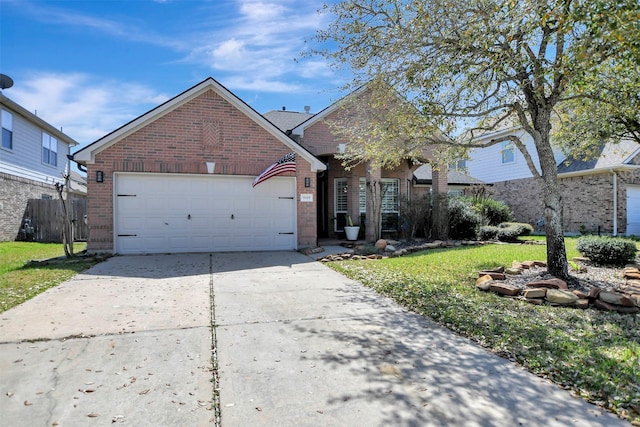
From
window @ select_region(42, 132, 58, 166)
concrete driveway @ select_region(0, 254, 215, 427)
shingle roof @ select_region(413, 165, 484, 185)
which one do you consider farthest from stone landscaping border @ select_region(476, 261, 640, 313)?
window @ select_region(42, 132, 58, 166)

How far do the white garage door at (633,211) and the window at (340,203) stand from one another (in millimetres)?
12974

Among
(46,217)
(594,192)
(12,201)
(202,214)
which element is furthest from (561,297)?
(12,201)

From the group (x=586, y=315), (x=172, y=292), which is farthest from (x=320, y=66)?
(x=586, y=315)

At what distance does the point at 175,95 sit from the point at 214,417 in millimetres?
9995

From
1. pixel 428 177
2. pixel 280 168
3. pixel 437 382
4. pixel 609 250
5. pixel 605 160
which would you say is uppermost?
pixel 605 160

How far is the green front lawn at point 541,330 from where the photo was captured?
3.06 meters

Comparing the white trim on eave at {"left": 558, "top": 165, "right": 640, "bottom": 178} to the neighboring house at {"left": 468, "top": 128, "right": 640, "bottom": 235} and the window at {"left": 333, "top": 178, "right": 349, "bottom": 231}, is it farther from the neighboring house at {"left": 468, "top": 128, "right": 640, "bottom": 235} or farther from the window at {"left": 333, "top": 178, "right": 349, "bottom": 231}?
the window at {"left": 333, "top": 178, "right": 349, "bottom": 231}

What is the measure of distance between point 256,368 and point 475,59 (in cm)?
622

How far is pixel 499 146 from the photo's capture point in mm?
21906

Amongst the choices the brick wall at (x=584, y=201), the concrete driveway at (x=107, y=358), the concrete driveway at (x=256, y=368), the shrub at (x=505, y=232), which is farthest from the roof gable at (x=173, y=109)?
the brick wall at (x=584, y=201)

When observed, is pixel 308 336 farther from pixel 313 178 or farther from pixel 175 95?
pixel 175 95

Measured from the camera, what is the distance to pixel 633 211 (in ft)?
55.5

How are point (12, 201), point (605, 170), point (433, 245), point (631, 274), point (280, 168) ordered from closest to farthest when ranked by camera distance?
point (631, 274)
point (280, 168)
point (433, 245)
point (12, 201)
point (605, 170)

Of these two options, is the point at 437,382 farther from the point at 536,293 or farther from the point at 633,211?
the point at 633,211
